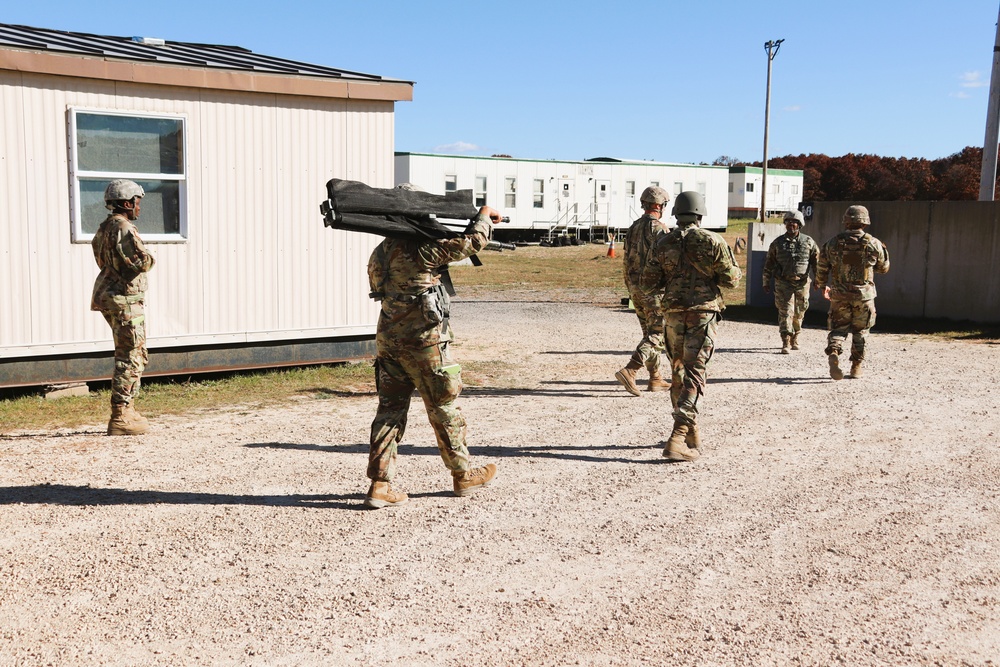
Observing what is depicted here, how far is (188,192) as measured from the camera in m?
9.76

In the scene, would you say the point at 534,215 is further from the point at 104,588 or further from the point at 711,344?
the point at 104,588

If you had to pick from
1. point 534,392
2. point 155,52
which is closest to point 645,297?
point 534,392

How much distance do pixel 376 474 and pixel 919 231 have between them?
13.5 metres

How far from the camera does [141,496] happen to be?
20.0 feet

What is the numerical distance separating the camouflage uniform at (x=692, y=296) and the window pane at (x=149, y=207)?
5.12 m

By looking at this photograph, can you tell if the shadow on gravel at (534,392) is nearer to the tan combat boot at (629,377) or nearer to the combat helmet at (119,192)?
the tan combat boot at (629,377)

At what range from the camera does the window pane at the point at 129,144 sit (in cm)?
922

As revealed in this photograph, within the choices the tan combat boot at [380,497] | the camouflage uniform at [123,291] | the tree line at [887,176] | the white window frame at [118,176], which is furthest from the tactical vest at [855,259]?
the tree line at [887,176]

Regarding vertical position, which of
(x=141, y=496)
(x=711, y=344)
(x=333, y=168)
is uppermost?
(x=333, y=168)

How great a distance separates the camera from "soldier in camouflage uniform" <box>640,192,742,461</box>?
23.2 feet

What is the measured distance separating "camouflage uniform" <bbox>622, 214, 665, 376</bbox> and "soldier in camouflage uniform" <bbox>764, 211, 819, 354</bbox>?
3428 mm

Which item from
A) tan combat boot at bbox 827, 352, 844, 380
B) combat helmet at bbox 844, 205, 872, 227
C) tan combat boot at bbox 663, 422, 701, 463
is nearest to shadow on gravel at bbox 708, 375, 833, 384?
tan combat boot at bbox 827, 352, 844, 380

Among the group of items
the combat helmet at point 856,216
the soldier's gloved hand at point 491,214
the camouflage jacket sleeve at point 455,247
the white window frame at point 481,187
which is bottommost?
the camouflage jacket sleeve at point 455,247

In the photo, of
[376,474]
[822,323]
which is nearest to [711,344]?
[376,474]
